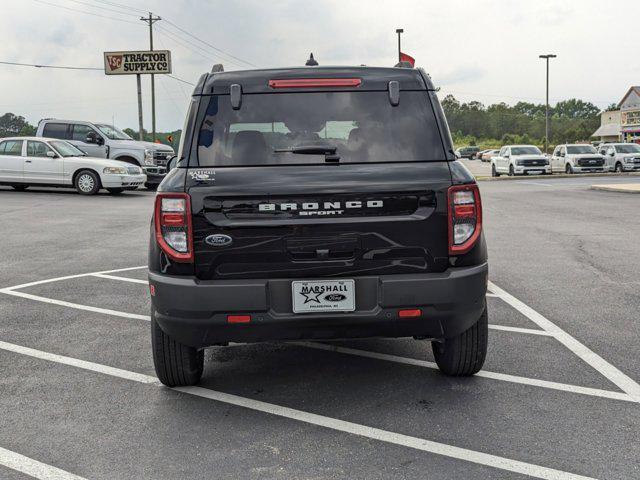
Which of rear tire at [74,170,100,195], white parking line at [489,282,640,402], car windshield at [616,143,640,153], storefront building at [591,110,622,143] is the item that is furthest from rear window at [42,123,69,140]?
storefront building at [591,110,622,143]

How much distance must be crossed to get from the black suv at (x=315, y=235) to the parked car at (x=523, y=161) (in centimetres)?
3283

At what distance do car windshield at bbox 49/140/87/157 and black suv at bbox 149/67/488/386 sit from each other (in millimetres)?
19060

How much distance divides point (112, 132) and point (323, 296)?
22477mm

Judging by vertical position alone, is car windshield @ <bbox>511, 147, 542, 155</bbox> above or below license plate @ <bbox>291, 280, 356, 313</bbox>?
above

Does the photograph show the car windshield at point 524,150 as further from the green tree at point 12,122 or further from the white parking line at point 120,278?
the green tree at point 12,122

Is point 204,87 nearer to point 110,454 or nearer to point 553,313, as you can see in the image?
point 110,454

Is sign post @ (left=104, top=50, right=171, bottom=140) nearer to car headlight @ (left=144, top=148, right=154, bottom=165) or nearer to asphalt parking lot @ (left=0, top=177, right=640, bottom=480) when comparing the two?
car headlight @ (left=144, top=148, right=154, bottom=165)

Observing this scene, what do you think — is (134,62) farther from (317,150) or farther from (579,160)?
(317,150)

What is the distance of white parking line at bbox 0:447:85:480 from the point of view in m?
3.20

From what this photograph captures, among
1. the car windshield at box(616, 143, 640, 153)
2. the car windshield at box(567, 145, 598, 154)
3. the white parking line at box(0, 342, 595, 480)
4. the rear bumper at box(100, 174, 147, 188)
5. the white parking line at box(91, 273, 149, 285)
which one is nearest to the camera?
the white parking line at box(0, 342, 595, 480)

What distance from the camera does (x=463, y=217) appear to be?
149 inches

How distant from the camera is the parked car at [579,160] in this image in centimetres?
3553

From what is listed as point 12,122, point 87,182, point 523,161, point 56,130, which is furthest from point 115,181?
point 12,122

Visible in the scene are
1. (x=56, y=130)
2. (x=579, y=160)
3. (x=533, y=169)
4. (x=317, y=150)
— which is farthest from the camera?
(x=579, y=160)
